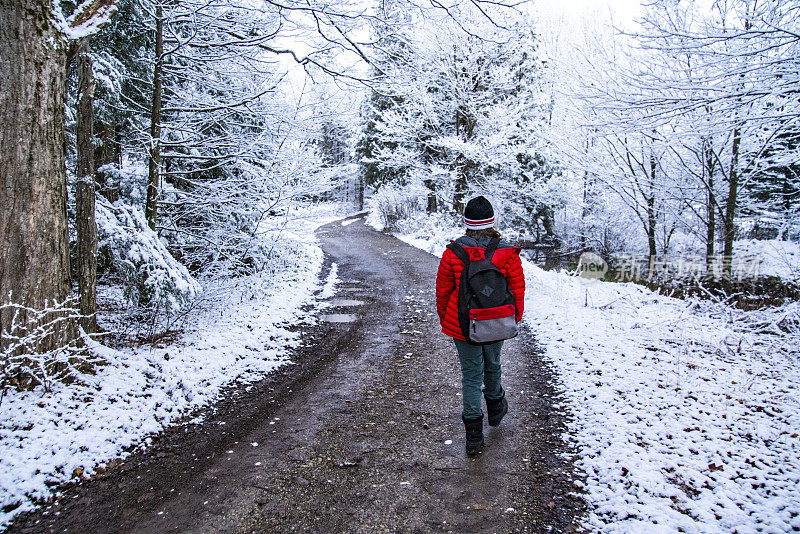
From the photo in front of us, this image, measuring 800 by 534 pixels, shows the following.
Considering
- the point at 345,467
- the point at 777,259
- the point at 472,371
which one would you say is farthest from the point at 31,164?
the point at 777,259

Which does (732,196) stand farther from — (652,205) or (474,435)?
(474,435)

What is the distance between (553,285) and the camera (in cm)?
948

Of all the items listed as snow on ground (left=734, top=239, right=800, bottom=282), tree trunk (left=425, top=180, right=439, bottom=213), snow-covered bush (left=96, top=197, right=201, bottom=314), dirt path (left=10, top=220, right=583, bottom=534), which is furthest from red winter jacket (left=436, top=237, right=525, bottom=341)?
tree trunk (left=425, top=180, right=439, bottom=213)

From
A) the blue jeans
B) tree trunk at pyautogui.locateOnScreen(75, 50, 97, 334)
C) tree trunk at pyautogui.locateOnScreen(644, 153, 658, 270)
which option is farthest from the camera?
tree trunk at pyautogui.locateOnScreen(644, 153, 658, 270)

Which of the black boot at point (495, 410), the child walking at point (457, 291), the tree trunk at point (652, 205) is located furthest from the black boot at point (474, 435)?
the tree trunk at point (652, 205)

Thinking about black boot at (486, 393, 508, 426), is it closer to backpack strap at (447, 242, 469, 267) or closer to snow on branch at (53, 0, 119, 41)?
backpack strap at (447, 242, 469, 267)

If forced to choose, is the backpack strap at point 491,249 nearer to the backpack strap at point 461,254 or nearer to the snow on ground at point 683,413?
the backpack strap at point 461,254

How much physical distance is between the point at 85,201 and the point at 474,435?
4697mm

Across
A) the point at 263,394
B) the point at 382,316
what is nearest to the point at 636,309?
the point at 382,316

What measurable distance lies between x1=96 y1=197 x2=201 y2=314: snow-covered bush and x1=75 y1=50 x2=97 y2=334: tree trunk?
0.83 feet

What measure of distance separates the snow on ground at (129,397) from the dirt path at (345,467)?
20cm

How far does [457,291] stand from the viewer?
11.3 ft

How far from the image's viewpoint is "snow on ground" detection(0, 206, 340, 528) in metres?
3.08

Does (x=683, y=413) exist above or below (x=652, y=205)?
below
